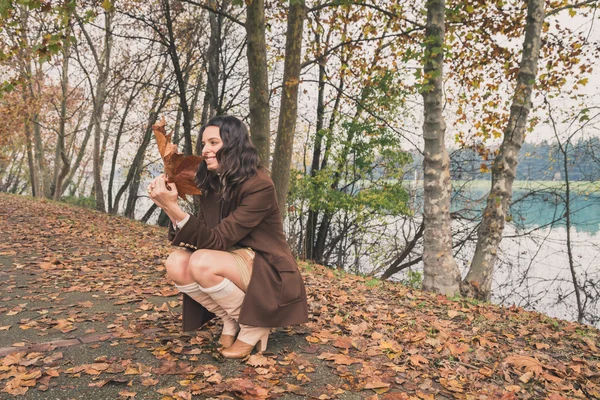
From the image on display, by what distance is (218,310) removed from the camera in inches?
125

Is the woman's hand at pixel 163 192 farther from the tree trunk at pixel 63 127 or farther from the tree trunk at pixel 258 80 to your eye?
the tree trunk at pixel 63 127

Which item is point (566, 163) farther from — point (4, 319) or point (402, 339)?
point (4, 319)

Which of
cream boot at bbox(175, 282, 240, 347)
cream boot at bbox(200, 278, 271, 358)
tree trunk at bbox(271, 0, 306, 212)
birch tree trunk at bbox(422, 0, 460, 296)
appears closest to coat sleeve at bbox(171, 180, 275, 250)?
cream boot at bbox(200, 278, 271, 358)

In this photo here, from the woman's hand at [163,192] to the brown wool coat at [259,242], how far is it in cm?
17

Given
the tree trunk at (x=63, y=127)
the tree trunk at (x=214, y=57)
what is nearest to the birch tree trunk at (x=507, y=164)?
the tree trunk at (x=214, y=57)

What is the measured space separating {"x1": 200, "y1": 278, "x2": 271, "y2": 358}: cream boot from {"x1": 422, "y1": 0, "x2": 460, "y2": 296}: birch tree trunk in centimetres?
441

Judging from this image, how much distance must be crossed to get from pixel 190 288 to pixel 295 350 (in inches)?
37.2

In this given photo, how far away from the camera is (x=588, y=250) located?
1023cm

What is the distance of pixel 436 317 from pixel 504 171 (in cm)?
339

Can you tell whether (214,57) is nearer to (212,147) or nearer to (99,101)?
(99,101)

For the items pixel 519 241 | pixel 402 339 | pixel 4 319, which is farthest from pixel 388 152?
pixel 4 319

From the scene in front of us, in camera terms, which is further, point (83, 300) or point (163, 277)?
point (163, 277)

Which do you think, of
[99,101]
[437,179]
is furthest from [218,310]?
[99,101]

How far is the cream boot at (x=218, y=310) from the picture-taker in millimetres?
3064
